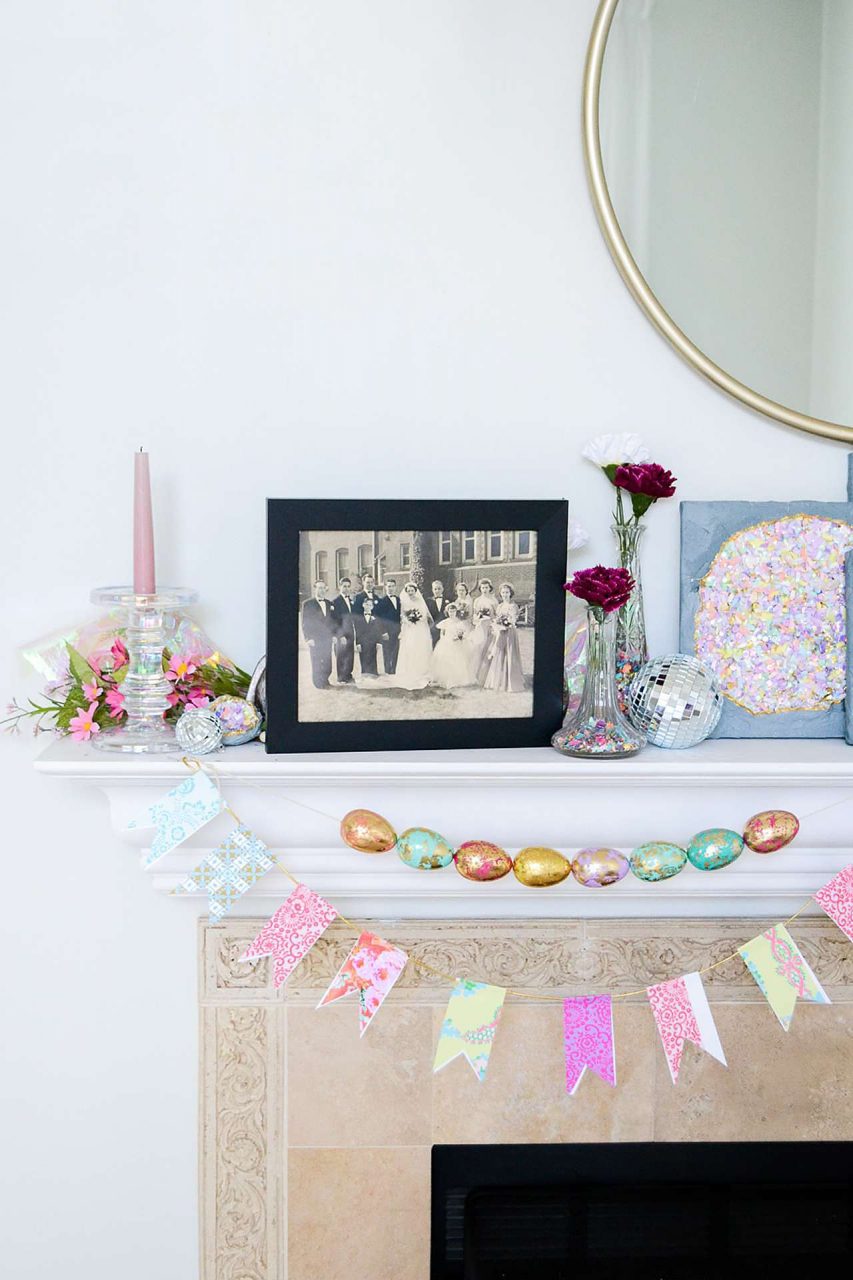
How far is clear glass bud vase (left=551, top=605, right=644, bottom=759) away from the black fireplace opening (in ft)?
1.72

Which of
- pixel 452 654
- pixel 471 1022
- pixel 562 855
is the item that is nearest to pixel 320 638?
pixel 452 654

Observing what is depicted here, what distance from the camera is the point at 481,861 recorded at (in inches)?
44.4

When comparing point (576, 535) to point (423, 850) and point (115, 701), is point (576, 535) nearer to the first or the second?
point (423, 850)

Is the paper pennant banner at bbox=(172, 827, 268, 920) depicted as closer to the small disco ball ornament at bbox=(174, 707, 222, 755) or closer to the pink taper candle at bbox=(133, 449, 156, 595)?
the small disco ball ornament at bbox=(174, 707, 222, 755)

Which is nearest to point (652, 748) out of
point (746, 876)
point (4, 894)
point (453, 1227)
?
point (746, 876)

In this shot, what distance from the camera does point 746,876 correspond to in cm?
122

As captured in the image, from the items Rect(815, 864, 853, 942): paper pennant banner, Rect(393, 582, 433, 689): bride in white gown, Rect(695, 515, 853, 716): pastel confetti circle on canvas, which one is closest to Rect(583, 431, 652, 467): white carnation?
Rect(695, 515, 853, 716): pastel confetti circle on canvas

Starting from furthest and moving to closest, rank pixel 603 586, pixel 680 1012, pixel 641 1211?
pixel 641 1211
pixel 680 1012
pixel 603 586

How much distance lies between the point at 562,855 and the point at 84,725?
1.69ft

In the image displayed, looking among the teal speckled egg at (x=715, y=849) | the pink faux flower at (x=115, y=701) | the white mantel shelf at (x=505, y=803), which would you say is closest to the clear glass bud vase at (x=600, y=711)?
the white mantel shelf at (x=505, y=803)

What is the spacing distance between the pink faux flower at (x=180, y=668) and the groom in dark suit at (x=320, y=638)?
128 mm

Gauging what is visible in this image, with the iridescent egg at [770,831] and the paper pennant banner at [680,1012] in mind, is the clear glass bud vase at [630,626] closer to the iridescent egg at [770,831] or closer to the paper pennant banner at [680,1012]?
the iridescent egg at [770,831]

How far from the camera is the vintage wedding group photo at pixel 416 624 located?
3.71 ft

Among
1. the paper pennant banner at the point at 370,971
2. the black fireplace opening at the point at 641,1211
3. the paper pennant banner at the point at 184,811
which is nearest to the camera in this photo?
the paper pennant banner at the point at 184,811
